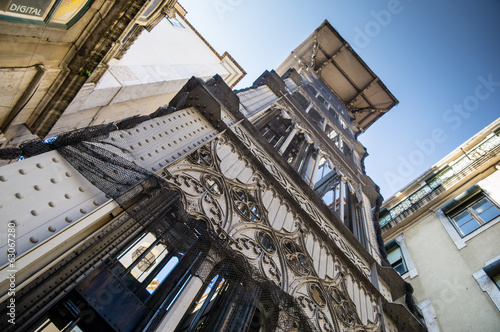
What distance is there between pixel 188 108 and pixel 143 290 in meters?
3.38

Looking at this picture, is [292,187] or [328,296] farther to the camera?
[292,187]

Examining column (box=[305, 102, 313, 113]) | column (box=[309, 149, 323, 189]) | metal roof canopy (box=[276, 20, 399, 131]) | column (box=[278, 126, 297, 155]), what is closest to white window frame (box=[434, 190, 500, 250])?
column (box=[309, 149, 323, 189])

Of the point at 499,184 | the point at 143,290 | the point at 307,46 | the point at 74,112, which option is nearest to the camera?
the point at 143,290

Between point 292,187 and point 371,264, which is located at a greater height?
point 292,187

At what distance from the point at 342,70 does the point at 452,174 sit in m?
18.3

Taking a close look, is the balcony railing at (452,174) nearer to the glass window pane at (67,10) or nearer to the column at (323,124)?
the column at (323,124)

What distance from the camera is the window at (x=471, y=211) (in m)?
11.8

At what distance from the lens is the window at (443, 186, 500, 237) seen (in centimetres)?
1180

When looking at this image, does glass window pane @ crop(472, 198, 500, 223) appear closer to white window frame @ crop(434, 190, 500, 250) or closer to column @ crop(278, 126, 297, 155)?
white window frame @ crop(434, 190, 500, 250)

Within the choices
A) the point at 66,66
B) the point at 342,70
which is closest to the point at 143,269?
the point at 66,66

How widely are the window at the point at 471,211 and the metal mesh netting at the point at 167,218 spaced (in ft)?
35.4

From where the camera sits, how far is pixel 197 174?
455 centimetres

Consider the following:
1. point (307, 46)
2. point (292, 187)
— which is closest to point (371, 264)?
point (292, 187)

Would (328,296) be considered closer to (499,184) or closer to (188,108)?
(188,108)
